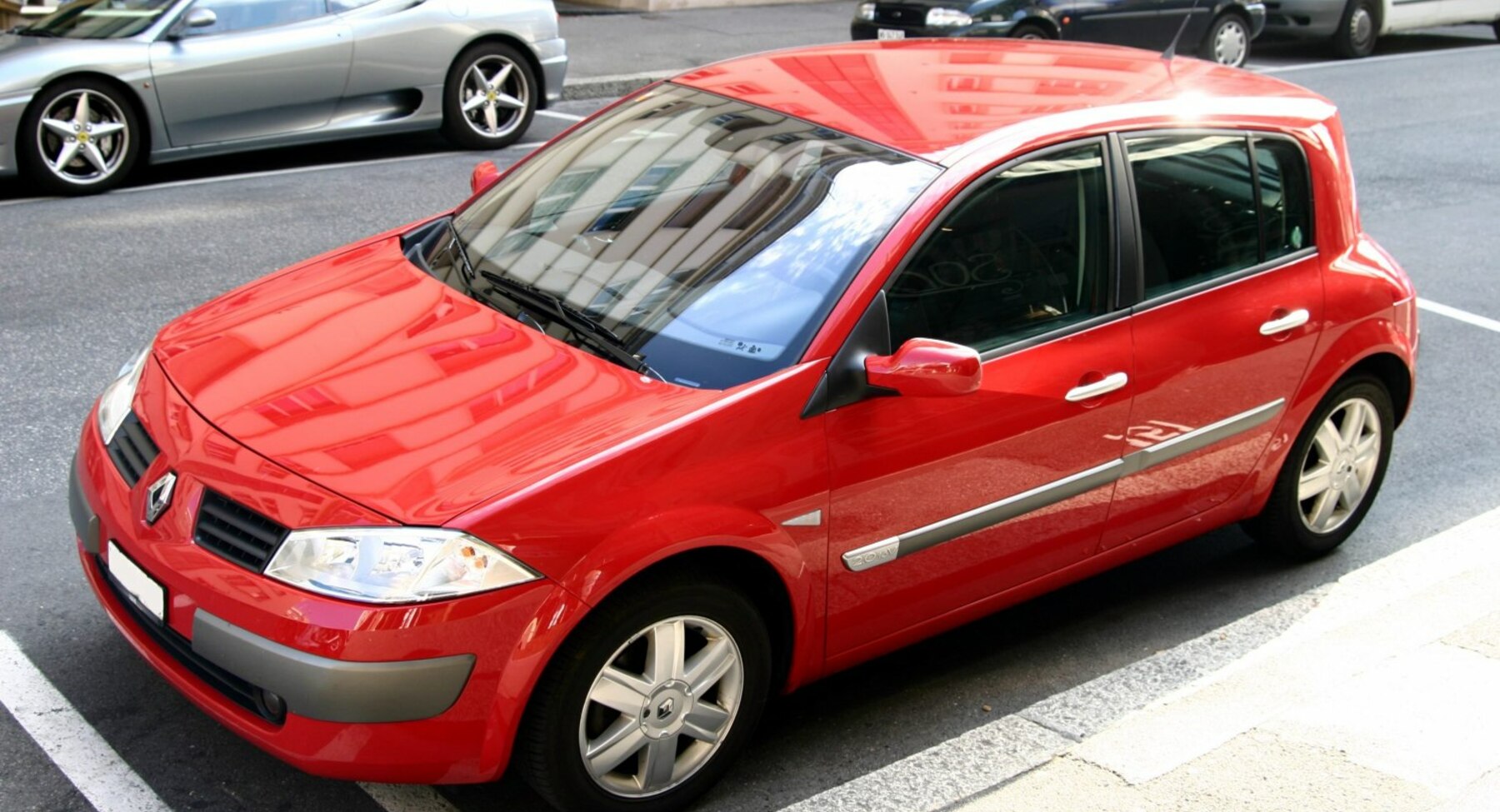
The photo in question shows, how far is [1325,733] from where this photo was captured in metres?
3.90

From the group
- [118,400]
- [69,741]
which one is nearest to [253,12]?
[118,400]

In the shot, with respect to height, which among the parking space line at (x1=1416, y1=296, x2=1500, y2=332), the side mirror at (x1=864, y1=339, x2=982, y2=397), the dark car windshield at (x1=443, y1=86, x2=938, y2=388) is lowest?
the parking space line at (x1=1416, y1=296, x2=1500, y2=332)

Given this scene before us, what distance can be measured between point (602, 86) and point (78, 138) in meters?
Answer: 5.21

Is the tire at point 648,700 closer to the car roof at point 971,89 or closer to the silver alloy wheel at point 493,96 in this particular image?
the car roof at point 971,89

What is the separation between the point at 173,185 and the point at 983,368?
6883mm

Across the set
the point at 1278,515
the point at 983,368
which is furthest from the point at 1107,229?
the point at 1278,515

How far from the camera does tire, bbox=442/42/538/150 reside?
1077 centimetres

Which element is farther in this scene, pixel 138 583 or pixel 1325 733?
pixel 1325 733

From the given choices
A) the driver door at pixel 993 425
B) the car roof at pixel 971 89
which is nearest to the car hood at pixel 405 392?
the driver door at pixel 993 425

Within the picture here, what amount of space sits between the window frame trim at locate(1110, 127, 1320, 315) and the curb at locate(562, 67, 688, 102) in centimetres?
879

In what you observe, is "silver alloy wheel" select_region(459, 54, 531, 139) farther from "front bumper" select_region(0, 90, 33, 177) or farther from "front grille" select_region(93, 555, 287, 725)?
"front grille" select_region(93, 555, 287, 725)

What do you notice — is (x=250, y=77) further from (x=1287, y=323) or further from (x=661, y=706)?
(x=661, y=706)

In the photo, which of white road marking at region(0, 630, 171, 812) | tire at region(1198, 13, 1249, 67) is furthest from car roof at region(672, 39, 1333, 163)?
tire at region(1198, 13, 1249, 67)

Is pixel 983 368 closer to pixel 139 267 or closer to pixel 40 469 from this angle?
pixel 40 469
